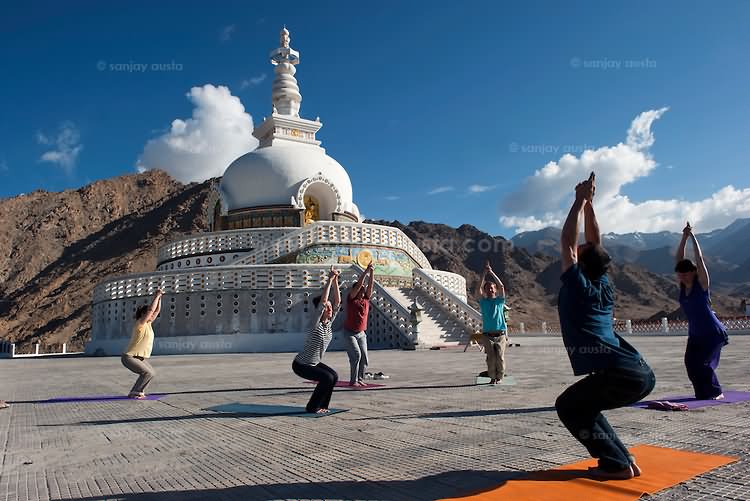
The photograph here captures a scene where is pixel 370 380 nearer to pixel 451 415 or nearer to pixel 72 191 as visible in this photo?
pixel 451 415

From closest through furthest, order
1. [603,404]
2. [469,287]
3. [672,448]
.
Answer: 1. [603,404]
2. [672,448]
3. [469,287]

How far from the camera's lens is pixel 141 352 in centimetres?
905

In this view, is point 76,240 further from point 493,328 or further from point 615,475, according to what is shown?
point 615,475

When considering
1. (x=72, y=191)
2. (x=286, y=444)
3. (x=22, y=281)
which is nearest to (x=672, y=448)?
(x=286, y=444)

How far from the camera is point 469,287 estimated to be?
85625mm

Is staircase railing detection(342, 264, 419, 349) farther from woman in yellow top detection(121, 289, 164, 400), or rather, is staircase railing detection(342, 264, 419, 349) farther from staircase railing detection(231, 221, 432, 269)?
woman in yellow top detection(121, 289, 164, 400)

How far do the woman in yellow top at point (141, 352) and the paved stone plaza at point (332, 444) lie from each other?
43cm

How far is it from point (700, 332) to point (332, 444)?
16.0ft

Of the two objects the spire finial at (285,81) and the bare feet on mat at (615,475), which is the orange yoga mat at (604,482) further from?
the spire finial at (285,81)

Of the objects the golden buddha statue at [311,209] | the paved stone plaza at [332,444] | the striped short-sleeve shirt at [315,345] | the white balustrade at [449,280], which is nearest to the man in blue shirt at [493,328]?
the paved stone plaza at [332,444]

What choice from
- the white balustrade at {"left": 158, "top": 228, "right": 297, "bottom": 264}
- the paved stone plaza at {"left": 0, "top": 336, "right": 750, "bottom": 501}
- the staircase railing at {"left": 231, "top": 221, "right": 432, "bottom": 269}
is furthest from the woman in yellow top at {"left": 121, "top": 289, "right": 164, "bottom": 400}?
the white balustrade at {"left": 158, "top": 228, "right": 297, "bottom": 264}

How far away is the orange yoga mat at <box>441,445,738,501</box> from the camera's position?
3.49 metres

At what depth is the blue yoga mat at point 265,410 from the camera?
6844mm

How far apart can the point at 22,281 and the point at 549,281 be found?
8234cm
